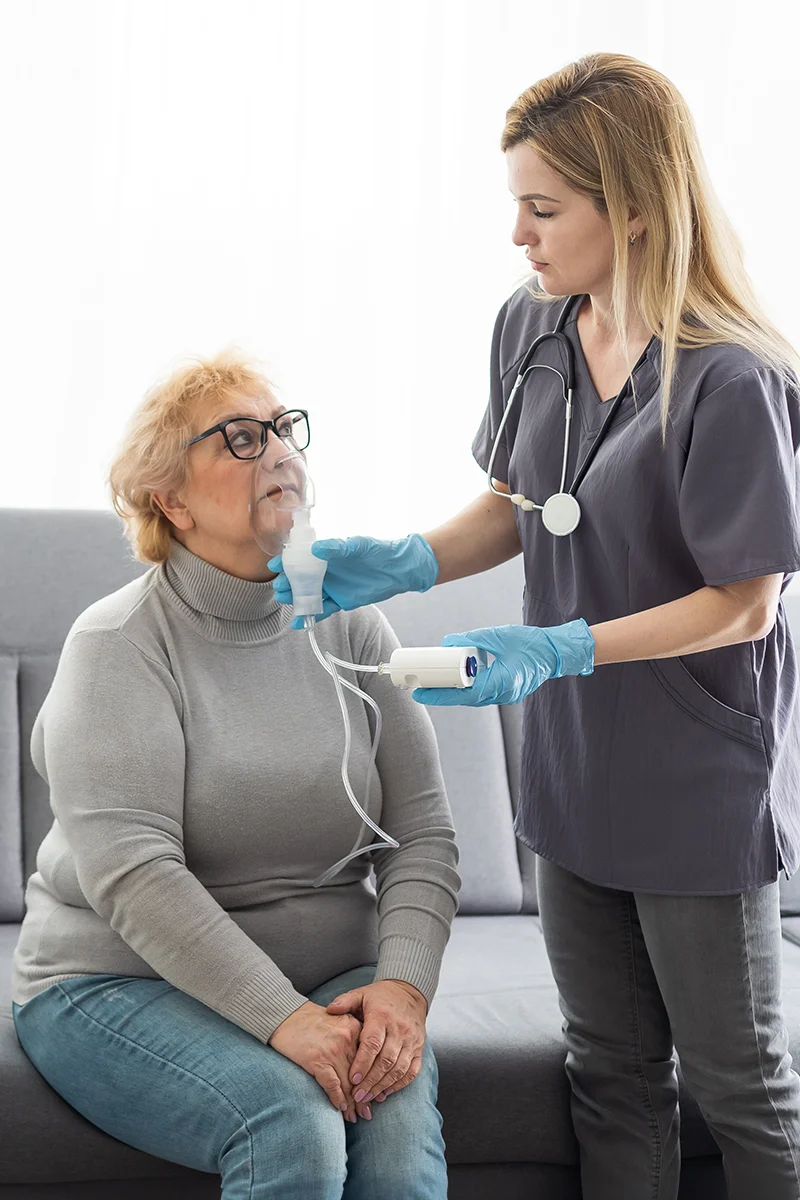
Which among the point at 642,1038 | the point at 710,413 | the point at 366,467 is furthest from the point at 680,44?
the point at 642,1038

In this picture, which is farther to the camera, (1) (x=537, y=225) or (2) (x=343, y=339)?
(2) (x=343, y=339)

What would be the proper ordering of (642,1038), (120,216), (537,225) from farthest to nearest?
(120,216), (642,1038), (537,225)

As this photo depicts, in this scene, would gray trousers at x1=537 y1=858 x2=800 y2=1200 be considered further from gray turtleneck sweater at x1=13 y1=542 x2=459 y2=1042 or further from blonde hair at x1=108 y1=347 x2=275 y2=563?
blonde hair at x1=108 y1=347 x2=275 y2=563

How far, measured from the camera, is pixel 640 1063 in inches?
59.6

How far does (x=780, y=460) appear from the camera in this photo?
1.27 meters

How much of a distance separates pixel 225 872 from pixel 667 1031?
0.61 metres

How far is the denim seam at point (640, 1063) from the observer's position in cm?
150

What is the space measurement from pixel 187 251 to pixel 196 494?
1.07 m

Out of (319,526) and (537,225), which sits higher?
(537,225)

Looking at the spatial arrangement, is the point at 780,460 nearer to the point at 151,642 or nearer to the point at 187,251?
the point at 151,642

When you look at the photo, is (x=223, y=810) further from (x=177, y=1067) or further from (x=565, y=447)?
(x=565, y=447)

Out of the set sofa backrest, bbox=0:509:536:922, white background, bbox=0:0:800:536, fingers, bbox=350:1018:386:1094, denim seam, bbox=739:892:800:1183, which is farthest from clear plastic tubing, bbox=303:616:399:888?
white background, bbox=0:0:800:536

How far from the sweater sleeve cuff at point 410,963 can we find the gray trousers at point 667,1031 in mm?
168

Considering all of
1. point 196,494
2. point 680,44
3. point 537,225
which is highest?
point 680,44
